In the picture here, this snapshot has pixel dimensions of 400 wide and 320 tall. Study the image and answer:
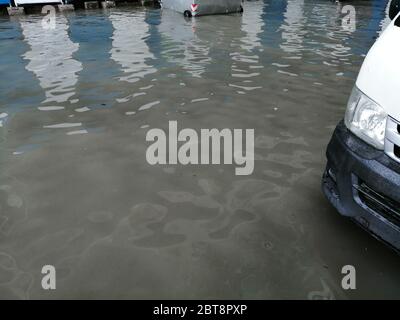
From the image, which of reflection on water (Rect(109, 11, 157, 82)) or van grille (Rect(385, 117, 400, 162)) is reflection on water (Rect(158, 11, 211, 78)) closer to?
reflection on water (Rect(109, 11, 157, 82))

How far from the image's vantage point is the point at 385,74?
7.41 ft

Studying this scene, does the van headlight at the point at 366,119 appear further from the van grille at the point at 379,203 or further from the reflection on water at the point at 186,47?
the reflection on water at the point at 186,47

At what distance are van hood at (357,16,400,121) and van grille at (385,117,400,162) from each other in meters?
0.05

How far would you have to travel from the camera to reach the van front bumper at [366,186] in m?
2.16

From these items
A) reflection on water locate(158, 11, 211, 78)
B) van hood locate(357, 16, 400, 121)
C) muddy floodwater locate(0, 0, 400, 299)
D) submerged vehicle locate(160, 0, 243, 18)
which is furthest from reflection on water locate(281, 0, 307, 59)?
van hood locate(357, 16, 400, 121)

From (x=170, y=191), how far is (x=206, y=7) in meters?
14.7

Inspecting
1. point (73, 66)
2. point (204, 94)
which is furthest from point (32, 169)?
point (73, 66)

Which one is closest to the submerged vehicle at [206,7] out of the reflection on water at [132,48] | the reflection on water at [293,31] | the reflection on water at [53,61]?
the reflection on water at [132,48]

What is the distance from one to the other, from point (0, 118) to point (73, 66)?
10.6 ft

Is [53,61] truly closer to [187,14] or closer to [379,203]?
[379,203]

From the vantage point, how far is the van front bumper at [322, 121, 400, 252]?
7.08 feet
